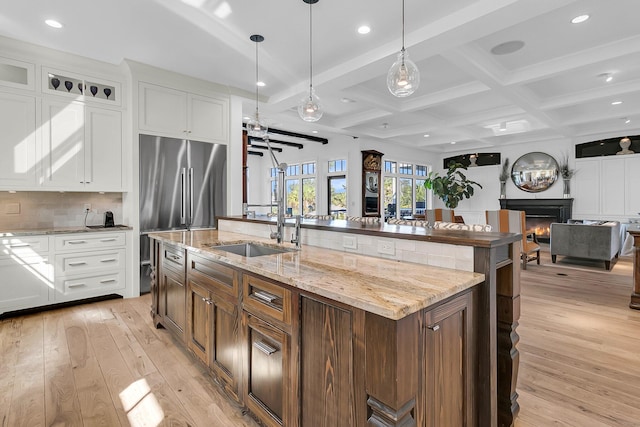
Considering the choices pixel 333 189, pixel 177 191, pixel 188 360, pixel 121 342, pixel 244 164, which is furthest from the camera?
pixel 333 189

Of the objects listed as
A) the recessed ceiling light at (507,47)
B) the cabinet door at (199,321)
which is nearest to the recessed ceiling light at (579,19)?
the recessed ceiling light at (507,47)

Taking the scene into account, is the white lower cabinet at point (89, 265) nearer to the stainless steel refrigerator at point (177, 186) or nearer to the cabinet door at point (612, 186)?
the stainless steel refrigerator at point (177, 186)

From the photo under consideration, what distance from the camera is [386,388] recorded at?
1.06 m

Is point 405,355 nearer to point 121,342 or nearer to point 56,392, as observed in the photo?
point 56,392

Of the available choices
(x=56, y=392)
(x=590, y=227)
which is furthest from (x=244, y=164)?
(x=590, y=227)

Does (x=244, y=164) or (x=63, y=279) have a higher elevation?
(x=244, y=164)

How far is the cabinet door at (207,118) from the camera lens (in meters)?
4.50

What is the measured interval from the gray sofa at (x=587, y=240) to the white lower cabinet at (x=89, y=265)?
710 centimetres

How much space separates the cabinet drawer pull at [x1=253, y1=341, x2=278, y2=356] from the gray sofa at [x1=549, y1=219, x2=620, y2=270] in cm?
631

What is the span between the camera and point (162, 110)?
422 centimetres

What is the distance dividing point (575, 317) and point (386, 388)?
11.1 ft

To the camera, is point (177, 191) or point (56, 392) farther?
point (177, 191)

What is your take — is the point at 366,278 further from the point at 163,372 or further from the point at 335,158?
the point at 335,158

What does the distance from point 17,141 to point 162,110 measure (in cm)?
152
